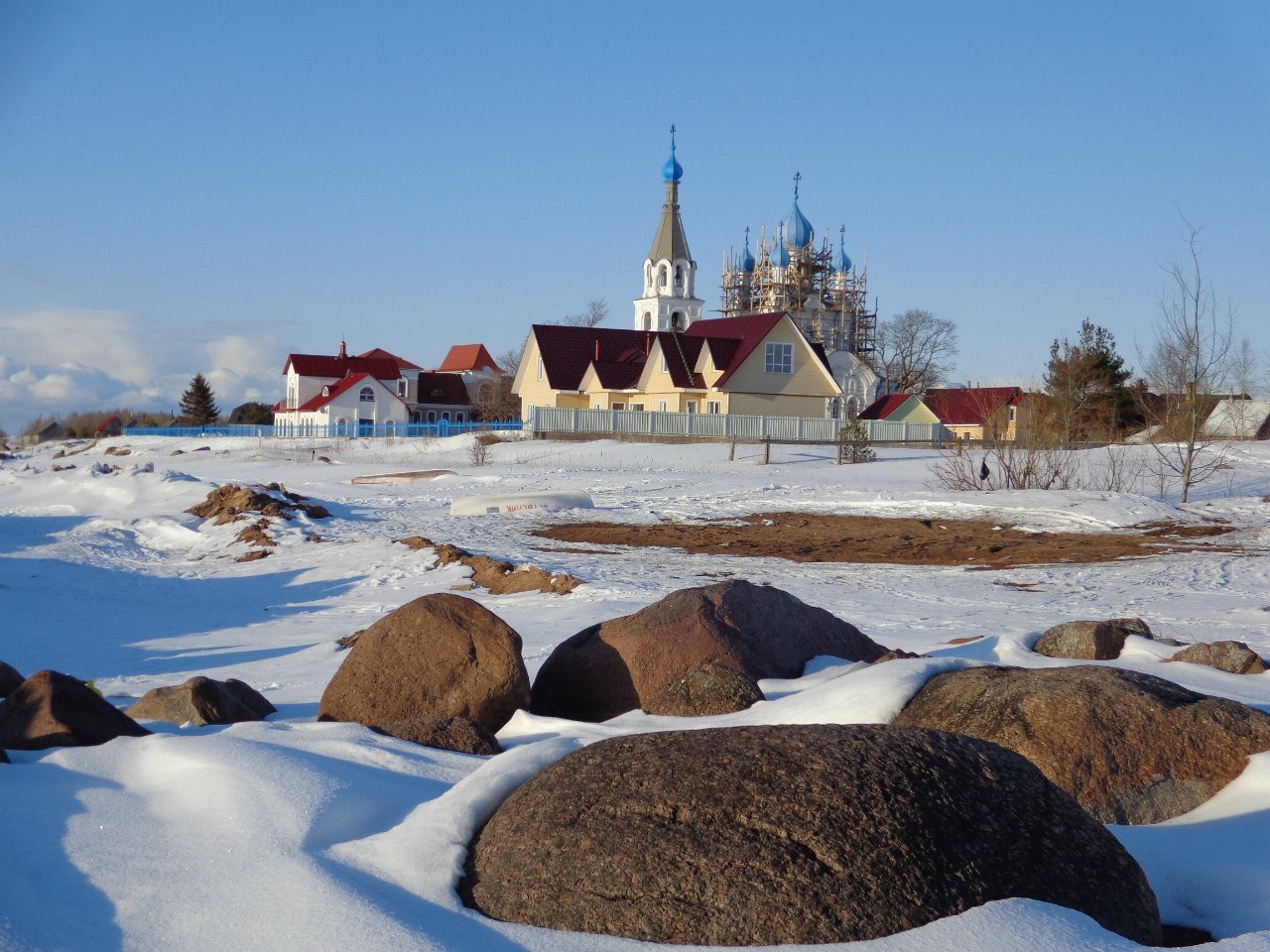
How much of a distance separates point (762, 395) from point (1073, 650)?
4601 centimetres

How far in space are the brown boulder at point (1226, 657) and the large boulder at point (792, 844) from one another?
14.0 ft

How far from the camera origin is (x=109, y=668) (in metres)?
10.6

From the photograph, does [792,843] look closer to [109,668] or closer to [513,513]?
[109,668]

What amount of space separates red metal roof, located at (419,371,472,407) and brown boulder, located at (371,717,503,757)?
74.0 metres

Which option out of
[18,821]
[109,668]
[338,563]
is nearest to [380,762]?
[18,821]

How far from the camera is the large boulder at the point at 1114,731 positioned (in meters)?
4.80

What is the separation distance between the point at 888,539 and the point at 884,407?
46014mm

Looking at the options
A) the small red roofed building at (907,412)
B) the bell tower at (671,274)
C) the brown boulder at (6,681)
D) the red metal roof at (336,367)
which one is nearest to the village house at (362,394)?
the red metal roof at (336,367)

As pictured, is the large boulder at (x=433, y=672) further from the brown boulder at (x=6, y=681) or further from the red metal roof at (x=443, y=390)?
the red metal roof at (x=443, y=390)

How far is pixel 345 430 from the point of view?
62969 millimetres

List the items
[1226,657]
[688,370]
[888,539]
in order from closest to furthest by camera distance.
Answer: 1. [1226,657]
2. [888,539]
3. [688,370]

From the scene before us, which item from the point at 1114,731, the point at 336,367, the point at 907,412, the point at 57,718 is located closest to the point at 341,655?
the point at 57,718

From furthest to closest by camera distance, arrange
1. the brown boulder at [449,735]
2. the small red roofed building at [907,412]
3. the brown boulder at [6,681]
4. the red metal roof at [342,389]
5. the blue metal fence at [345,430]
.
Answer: the red metal roof at [342,389] → the small red roofed building at [907,412] → the blue metal fence at [345,430] → the brown boulder at [6,681] → the brown boulder at [449,735]

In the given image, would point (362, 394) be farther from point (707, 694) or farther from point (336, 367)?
point (707, 694)
